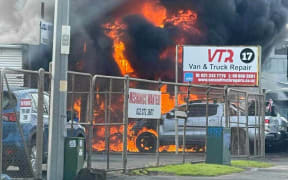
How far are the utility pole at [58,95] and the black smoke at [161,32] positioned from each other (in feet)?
64.4

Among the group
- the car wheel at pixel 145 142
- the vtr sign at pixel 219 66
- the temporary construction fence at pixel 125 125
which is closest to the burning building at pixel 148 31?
the vtr sign at pixel 219 66

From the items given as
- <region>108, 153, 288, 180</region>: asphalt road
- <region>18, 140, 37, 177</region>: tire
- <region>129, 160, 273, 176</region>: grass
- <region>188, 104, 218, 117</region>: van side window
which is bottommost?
<region>108, 153, 288, 180</region>: asphalt road

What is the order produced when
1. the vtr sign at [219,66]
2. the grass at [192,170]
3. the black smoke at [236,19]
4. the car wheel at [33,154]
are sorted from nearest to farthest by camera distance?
the car wheel at [33,154]
the grass at [192,170]
the vtr sign at [219,66]
the black smoke at [236,19]

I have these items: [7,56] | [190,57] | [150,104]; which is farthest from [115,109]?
[7,56]

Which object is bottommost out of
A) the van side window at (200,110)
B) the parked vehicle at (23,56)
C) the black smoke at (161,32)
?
the van side window at (200,110)

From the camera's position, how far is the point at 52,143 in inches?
440

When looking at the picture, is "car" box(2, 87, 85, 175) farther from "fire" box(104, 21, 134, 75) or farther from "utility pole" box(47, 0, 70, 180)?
"fire" box(104, 21, 134, 75)

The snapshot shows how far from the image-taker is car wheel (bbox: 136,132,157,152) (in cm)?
1839

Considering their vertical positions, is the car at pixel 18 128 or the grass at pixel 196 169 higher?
the car at pixel 18 128

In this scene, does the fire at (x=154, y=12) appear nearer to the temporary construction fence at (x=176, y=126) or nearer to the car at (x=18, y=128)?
the temporary construction fence at (x=176, y=126)

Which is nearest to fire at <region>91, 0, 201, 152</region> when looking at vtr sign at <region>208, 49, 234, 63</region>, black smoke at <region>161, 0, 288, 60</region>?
black smoke at <region>161, 0, 288, 60</region>

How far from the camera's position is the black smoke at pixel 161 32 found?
31.8 meters

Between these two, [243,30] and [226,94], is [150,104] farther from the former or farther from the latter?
[243,30]

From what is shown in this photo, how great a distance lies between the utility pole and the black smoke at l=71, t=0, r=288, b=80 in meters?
19.6
